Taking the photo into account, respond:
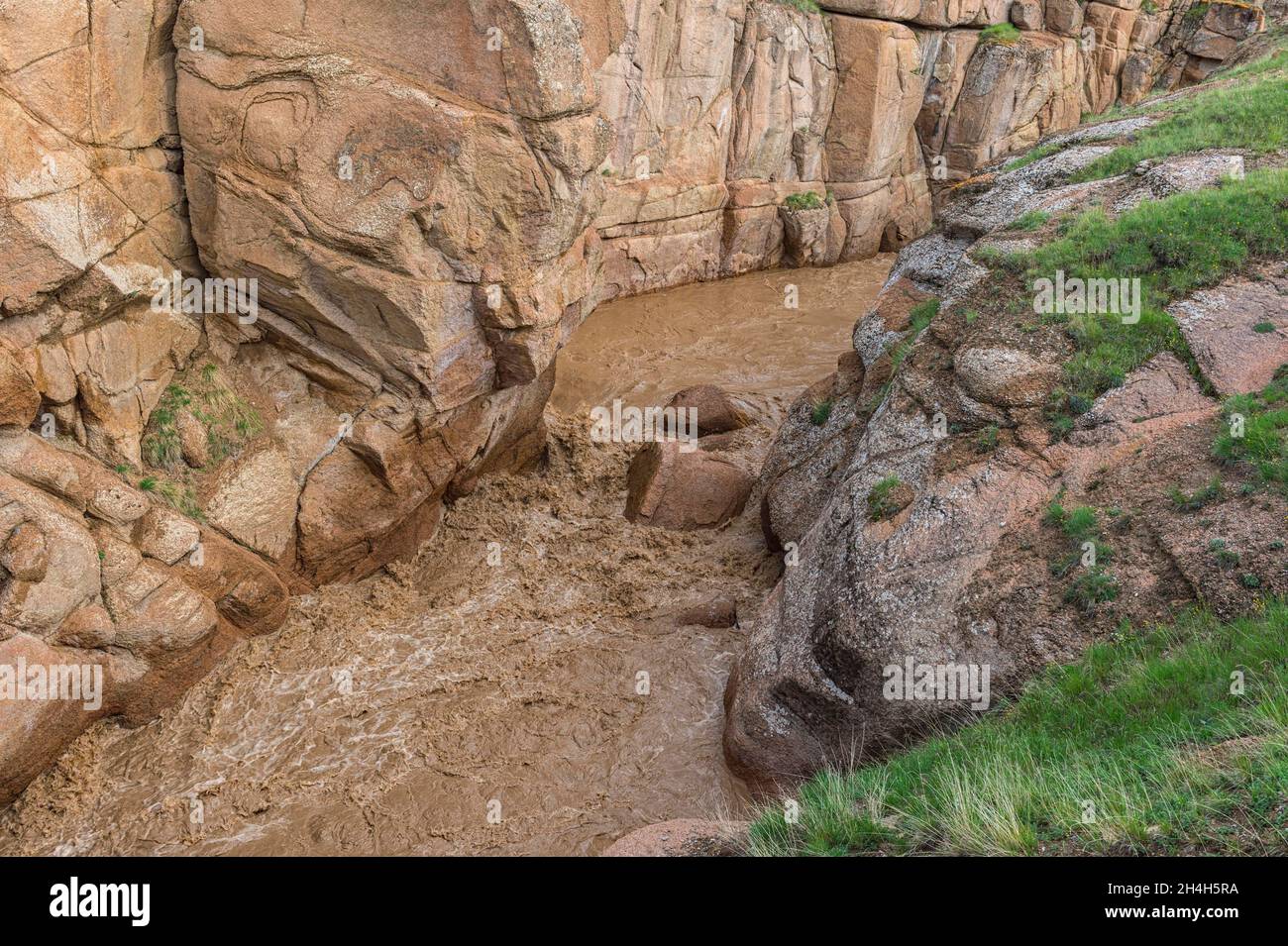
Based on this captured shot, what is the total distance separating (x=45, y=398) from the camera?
902cm

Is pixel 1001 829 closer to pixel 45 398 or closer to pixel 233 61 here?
pixel 45 398

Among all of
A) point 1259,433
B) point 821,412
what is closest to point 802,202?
point 821,412

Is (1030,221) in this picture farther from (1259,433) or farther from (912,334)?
(1259,433)

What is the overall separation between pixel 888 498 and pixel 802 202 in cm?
1415

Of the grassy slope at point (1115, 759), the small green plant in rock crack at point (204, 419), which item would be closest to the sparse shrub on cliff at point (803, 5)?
the grassy slope at point (1115, 759)

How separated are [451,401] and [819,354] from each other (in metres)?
8.78

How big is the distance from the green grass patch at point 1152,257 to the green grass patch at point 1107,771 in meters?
2.76

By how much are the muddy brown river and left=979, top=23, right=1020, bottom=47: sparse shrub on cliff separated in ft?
54.3

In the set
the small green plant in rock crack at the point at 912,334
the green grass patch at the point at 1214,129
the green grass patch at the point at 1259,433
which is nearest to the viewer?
the green grass patch at the point at 1259,433

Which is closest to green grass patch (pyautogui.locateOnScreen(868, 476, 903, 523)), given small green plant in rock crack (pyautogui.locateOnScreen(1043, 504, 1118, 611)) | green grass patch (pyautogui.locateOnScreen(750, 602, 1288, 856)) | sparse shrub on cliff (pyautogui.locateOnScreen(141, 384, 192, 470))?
small green plant in rock crack (pyautogui.locateOnScreen(1043, 504, 1118, 611))

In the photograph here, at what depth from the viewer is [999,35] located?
939 inches

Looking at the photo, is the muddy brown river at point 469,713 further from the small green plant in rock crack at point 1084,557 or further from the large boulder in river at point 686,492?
the small green plant in rock crack at point 1084,557

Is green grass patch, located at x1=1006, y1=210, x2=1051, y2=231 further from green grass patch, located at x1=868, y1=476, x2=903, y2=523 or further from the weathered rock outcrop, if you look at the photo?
green grass patch, located at x1=868, y1=476, x2=903, y2=523

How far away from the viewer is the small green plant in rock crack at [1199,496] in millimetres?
7254
